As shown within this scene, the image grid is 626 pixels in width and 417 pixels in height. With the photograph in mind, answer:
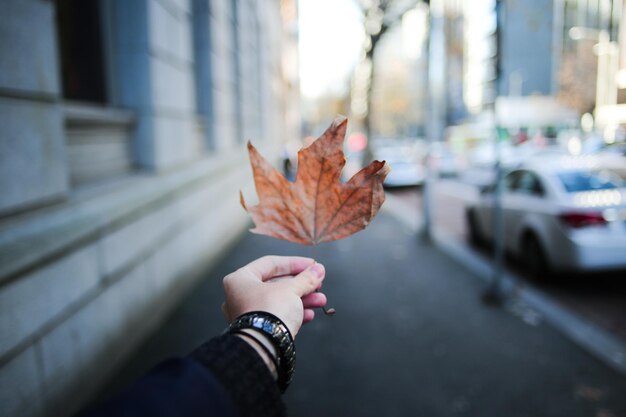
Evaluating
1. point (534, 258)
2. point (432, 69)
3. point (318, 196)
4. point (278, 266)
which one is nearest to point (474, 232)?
point (534, 258)

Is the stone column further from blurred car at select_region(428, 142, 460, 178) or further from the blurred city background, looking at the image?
blurred car at select_region(428, 142, 460, 178)

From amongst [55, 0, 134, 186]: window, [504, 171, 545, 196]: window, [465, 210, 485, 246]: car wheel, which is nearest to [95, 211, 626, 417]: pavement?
[504, 171, 545, 196]: window

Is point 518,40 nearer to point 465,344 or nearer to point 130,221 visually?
point 465,344

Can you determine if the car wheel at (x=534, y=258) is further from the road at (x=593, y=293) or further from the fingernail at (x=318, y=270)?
the fingernail at (x=318, y=270)

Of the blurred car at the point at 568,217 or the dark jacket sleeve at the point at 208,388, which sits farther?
the blurred car at the point at 568,217

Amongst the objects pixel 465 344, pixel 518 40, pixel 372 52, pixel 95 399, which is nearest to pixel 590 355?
pixel 465 344

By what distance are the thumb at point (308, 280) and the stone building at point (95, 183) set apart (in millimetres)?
2353

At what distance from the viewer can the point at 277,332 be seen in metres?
1.09

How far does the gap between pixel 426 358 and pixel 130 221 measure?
328 cm

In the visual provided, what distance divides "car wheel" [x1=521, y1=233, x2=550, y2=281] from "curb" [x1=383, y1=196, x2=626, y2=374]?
0.85 ft

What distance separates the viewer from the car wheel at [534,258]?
6.82 m

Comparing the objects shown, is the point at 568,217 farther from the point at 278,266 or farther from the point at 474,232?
the point at 278,266

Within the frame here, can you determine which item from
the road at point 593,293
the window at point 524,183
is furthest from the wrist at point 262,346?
the window at point 524,183

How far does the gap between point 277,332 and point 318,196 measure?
0.34 metres
